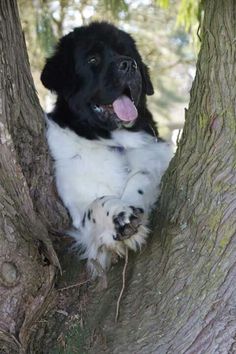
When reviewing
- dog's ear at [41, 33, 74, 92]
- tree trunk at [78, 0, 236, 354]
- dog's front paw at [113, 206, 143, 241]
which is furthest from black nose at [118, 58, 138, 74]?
dog's front paw at [113, 206, 143, 241]

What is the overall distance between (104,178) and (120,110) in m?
0.45

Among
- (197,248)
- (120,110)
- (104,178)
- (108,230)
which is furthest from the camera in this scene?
(120,110)

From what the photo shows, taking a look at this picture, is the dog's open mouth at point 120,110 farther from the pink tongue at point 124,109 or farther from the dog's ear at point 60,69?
the dog's ear at point 60,69

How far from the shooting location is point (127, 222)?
3.64 m

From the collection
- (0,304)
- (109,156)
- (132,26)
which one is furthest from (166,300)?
(132,26)

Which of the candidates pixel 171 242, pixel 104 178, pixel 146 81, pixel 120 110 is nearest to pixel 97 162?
pixel 104 178

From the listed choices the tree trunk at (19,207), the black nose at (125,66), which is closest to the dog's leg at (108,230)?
the tree trunk at (19,207)

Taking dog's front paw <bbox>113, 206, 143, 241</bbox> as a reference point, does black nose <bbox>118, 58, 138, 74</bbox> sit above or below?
above

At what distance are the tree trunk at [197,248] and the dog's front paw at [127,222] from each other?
123 mm

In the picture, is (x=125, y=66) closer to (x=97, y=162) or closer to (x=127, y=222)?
(x=97, y=162)

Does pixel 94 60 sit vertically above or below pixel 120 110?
above

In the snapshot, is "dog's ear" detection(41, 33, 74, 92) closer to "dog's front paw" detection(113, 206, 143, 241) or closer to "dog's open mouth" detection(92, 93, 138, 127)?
"dog's open mouth" detection(92, 93, 138, 127)

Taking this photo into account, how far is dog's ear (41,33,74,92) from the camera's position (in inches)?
176

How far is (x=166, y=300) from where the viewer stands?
3.30m
